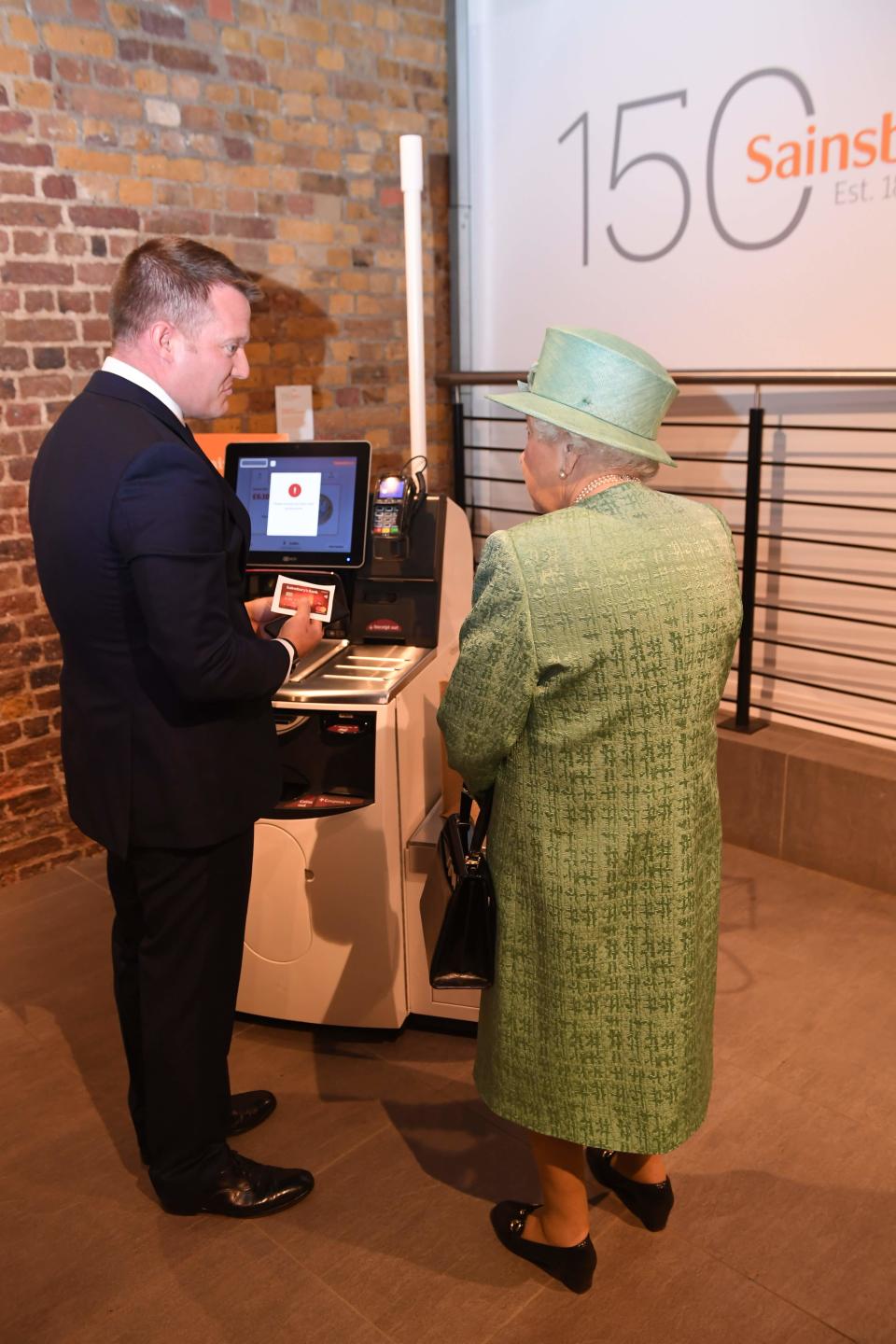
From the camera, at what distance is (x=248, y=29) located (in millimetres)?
3482

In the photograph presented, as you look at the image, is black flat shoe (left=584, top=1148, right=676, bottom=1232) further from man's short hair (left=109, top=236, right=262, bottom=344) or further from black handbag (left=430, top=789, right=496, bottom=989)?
man's short hair (left=109, top=236, right=262, bottom=344)

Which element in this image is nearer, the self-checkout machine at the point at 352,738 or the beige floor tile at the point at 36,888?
the self-checkout machine at the point at 352,738

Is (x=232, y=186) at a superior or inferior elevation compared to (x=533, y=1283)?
superior

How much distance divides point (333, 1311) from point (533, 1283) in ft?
1.10

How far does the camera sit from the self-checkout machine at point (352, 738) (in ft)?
7.82

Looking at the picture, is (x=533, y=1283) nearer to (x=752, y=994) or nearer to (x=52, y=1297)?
(x=52, y=1297)

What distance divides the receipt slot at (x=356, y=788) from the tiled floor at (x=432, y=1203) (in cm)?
18

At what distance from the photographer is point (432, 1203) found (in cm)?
205

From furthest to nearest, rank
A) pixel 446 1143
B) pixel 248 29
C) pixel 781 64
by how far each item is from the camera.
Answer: pixel 248 29, pixel 781 64, pixel 446 1143

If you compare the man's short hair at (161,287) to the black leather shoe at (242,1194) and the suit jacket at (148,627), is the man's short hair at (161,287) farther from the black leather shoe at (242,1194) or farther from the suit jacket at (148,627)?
the black leather shoe at (242,1194)

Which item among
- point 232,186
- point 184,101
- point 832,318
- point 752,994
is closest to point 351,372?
point 232,186

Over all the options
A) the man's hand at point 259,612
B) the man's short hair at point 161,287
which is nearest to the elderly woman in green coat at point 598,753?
the man's short hair at point 161,287

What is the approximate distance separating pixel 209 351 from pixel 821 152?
7.16 ft

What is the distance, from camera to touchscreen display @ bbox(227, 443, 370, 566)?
2553mm
